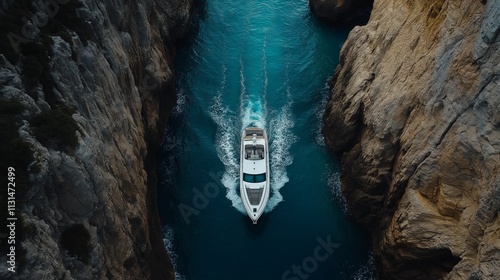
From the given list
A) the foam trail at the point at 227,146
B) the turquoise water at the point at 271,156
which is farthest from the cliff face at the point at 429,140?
the foam trail at the point at 227,146

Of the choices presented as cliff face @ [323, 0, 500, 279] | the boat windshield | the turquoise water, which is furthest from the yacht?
cliff face @ [323, 0, 500, 279]

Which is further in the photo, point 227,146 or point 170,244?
point 227,146

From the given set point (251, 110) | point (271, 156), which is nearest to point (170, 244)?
point (271, 156)

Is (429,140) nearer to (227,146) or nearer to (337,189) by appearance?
(337,189)

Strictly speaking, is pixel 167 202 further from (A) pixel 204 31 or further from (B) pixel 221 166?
(A) pixel 204 31

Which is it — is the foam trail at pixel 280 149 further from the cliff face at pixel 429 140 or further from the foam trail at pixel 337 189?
the cliff face at pixel 429 140
